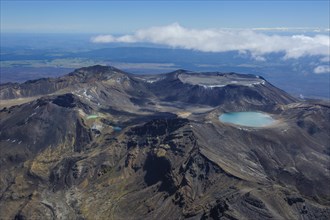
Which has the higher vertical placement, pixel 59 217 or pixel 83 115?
pixel 83 115

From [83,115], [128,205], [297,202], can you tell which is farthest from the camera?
[83,115]

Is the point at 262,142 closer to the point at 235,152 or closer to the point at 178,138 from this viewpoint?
the point at 235,152

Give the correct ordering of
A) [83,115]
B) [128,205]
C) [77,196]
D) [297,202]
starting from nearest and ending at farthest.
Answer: [297,202] < [128,205] < [77,196] < [83,115]

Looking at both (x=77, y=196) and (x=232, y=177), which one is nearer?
(x=232, y=177)

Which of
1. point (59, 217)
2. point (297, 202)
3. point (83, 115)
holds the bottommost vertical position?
point (59, 217)

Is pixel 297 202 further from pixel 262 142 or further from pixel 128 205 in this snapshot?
pixel 262 142

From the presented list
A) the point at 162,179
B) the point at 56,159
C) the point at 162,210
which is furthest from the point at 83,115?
the point at 162,210

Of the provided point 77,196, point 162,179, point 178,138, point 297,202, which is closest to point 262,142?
point 178,138
